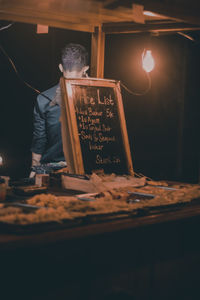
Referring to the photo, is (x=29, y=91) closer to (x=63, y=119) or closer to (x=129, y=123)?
(x=129, y=123)

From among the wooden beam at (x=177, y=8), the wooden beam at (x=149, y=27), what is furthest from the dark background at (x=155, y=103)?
the wooden beam at (x=177, y=8)

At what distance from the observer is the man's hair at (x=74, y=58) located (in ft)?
15.5

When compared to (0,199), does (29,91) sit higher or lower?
higher

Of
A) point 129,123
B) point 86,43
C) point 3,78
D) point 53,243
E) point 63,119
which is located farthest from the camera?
point 129,123

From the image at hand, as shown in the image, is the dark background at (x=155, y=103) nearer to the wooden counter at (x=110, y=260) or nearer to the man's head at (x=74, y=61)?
the man's head at (x=74, y=61)

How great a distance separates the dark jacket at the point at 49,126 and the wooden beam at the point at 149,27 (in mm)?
1171

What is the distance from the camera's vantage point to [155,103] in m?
9.23

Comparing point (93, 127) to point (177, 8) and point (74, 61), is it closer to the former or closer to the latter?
point (74, 61)

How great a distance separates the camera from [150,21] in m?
4.24

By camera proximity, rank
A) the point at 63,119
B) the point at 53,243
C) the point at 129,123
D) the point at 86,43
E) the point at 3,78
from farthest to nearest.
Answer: the point at 129,123
the point at 86,43
the point at 3,78
the point at 63,119
the point at 53,243

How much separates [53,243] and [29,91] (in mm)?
5609

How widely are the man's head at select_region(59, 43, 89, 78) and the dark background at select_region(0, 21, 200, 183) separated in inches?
114

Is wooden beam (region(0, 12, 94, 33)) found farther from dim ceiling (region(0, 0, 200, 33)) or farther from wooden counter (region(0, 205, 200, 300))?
wooden counter (region(0, 205, 200, 300))

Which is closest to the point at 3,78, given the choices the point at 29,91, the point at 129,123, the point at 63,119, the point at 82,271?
the point at 29,91
